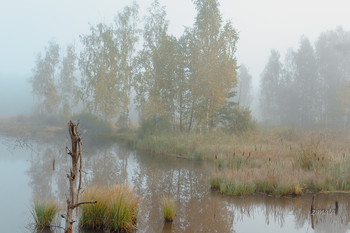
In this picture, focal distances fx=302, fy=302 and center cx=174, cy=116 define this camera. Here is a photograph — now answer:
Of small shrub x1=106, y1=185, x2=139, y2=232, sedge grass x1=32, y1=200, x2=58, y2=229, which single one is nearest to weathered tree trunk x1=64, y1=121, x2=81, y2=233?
small shrub x1=106, y1=185, x2=139, y2=232

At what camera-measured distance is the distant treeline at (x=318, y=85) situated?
3600 centimetres

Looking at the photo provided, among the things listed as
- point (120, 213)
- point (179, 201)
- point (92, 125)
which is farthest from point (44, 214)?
point (92, 125)

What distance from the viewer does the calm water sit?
5762 millimetres

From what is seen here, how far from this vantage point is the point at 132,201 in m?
5.71

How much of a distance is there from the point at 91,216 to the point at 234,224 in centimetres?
272

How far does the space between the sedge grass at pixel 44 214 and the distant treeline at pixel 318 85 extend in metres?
33.6

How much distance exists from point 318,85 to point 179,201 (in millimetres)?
38025

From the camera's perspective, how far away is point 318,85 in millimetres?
39875

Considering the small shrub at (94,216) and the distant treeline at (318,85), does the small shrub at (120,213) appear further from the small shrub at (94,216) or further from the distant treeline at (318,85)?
the distant treeline at (318,85)

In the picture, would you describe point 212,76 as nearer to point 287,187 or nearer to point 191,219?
point 287,187

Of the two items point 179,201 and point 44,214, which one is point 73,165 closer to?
point 44,214

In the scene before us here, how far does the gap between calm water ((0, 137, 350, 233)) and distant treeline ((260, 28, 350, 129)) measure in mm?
28377

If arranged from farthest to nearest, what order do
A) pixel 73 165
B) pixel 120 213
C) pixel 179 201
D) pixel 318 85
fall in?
pixel 318 85
pixel 179 201
pixel 120 213
pixel 73 165

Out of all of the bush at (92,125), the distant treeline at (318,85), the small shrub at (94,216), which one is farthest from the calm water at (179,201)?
the distant treeline at (318,85)
